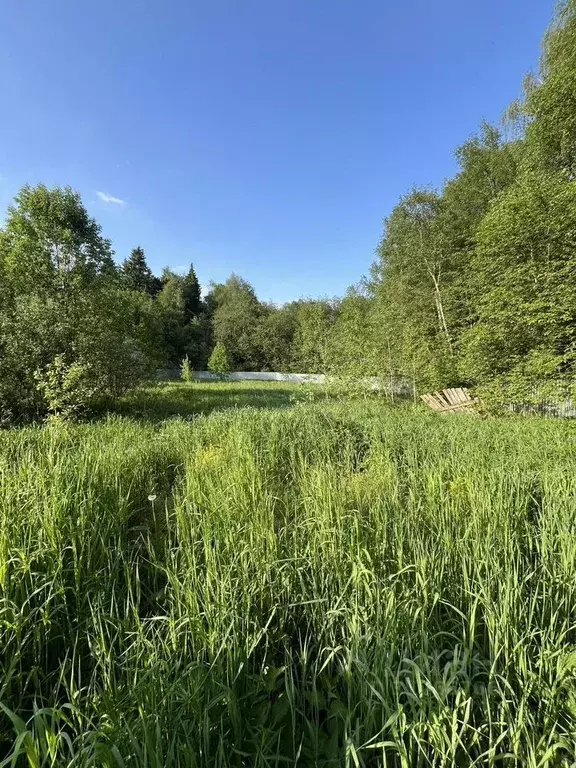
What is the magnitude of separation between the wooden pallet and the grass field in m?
7.07

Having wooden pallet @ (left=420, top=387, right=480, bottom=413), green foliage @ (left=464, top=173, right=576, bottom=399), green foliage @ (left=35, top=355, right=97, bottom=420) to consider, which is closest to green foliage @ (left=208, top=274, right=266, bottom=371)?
A: wooden pallet @ (left=420, top=387, right=480, bottom=413)

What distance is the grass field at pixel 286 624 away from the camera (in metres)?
0.97

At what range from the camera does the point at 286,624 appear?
1560mm

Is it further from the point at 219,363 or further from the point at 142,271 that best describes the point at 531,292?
the point at 142,271

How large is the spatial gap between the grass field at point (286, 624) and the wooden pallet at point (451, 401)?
7.07 m

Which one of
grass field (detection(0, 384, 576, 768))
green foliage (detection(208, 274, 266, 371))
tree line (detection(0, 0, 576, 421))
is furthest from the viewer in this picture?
green foliage (detection(208, 274, 266, 371))

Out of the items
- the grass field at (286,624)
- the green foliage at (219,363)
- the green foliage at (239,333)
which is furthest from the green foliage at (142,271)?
the grass field at (286,624)

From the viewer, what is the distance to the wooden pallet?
9.53m

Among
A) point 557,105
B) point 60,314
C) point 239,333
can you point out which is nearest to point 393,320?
point 557,105

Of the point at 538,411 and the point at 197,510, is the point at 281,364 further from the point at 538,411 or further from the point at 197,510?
the point at 197,510

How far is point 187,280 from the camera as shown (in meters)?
37.5

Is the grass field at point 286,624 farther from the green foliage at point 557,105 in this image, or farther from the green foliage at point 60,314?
the green foliage at point 557,105

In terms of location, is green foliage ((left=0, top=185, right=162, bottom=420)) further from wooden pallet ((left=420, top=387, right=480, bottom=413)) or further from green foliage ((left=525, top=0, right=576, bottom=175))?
green foliage ((left=525, top=0, right=576, bottom=175))

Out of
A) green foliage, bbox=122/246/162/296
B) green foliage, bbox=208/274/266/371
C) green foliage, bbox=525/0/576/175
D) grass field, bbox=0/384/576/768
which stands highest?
green foliage, bbox=122/246/162/296
